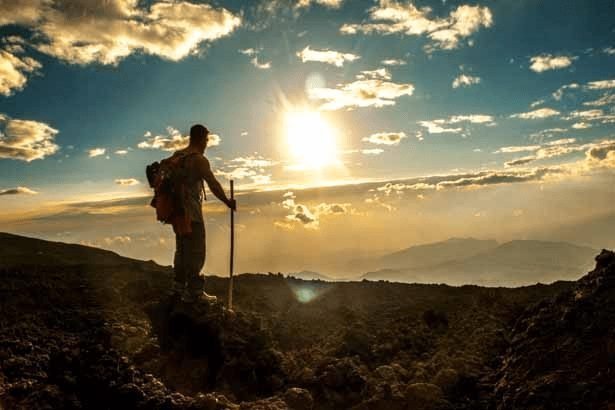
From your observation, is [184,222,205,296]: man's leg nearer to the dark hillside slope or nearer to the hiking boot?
the hiking boot

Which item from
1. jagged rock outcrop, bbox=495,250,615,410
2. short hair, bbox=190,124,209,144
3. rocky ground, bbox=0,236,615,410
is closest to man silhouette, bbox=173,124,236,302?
short hair, bbox=190,124,209,144

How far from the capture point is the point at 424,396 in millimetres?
6742

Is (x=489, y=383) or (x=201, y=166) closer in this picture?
(x=489, y=383)

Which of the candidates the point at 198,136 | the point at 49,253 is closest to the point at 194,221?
the point at 198,136

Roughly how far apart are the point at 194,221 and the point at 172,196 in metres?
0.74

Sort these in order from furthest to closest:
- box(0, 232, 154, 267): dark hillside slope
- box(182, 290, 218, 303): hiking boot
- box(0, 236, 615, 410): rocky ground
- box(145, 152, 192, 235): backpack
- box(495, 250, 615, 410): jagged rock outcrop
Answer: box(0, 232, 154, 267): dark hillside slope
box(145, 152, 192, 235): backpack
box(182, 290, 218, 303): hiking boot
box(0, 236, 615, 410): rocky ground
box(495, 250, 615, 410): jagged rock outcrop

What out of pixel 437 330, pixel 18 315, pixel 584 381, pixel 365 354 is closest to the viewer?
pixel 584 381

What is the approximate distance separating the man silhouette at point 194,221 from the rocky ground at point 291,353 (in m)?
0.55

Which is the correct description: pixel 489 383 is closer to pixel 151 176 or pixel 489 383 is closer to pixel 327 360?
pixel 327 360

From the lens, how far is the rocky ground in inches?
236

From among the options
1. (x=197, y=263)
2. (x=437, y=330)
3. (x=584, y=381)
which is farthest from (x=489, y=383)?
(x=197, y=263)

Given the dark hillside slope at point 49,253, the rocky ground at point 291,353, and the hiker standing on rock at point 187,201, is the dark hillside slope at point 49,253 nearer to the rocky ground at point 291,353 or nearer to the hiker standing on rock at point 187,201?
the rocky ground at point 291,353

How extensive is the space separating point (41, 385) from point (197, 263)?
432 cm

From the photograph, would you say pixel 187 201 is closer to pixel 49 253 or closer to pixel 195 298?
pixel 195 298
